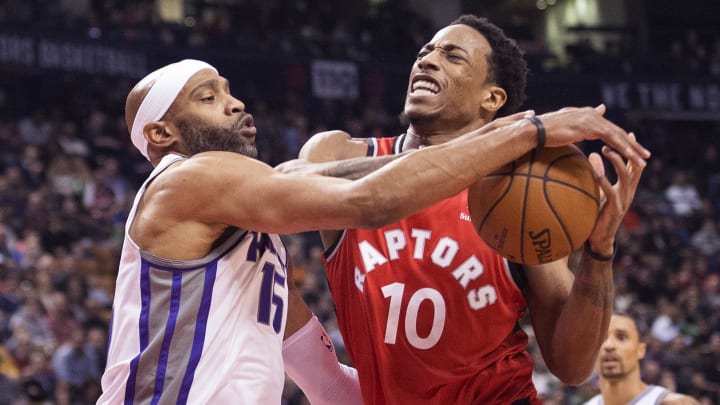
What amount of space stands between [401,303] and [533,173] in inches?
32.0

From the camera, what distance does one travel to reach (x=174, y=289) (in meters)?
3.07

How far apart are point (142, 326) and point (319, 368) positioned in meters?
1.03

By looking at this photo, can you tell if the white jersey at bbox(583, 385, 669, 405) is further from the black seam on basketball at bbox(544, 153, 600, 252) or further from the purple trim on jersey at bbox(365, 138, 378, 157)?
the black seam on basketball at bbox(544, 153, 600, 252)

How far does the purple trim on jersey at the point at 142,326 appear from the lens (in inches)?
121

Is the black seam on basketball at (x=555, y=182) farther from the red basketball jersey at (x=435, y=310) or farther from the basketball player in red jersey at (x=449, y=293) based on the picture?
the red basketball jersey at (x=435, y=310)

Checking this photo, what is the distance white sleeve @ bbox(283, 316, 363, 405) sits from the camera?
3.93 metres

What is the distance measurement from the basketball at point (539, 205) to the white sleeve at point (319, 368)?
3.64 ft

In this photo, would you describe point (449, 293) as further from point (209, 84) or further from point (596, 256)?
point (209, 84)

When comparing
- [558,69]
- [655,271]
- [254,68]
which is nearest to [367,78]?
[254,68]

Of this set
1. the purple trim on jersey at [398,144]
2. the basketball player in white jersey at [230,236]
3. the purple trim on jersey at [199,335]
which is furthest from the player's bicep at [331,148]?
the purple trim on jersey at [199,335]

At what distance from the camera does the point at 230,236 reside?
3.16m

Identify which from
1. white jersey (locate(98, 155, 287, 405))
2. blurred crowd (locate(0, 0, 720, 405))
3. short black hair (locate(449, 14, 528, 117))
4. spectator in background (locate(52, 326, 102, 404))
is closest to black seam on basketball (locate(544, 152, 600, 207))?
short black hair (locate(449, 14, 528, 117))

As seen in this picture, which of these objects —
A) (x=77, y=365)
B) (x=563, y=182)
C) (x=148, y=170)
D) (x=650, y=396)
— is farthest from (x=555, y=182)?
(x=148, y=170)

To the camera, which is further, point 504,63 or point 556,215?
point 504,63
